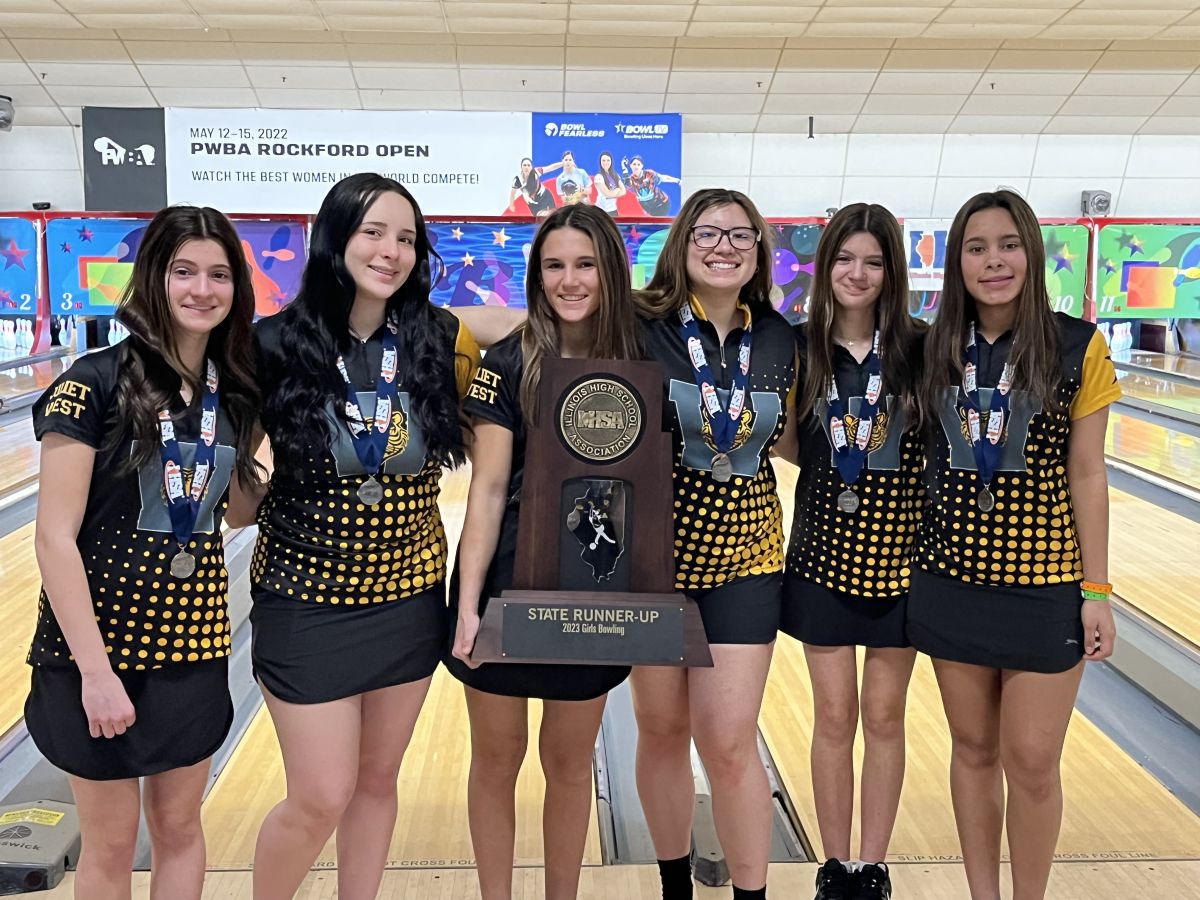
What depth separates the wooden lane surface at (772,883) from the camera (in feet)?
6.54

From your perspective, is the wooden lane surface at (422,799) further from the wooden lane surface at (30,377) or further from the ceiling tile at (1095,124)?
the ceiling tile at (1095,124)

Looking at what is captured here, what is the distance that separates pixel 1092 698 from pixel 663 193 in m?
4.66

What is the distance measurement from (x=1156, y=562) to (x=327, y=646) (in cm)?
326

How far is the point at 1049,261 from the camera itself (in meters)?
7.24

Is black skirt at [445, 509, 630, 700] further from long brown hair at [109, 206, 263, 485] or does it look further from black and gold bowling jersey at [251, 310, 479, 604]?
long brown hair at [109, 206, 263, 485]

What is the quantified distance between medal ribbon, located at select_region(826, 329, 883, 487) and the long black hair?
650 mm

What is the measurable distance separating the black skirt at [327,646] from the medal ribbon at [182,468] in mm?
198

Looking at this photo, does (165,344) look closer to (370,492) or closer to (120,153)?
(370,492)

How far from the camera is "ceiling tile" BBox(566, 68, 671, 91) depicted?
6234 millimetres

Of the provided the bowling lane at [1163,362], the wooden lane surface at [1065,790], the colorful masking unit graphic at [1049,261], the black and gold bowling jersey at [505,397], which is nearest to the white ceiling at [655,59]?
the colorful masking unit graphic at [1049,261]

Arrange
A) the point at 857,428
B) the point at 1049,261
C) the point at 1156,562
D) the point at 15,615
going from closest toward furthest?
the point at 857,428 → the point at 15,615 → the point at 1156,562 → the point at 1049,261

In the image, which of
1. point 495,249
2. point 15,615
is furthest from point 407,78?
point 15,615

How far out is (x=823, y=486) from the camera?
1.89 m

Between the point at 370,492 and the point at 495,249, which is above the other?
the point at 495,249
